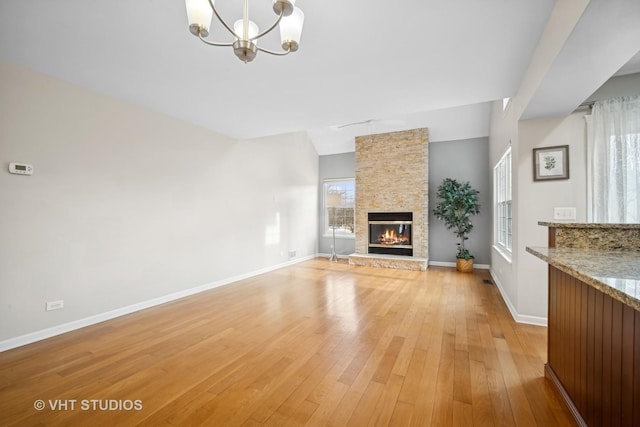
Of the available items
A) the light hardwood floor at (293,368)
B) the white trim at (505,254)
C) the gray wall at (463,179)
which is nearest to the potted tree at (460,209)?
the gray wall at (463,179)

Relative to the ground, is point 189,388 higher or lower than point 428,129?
lower

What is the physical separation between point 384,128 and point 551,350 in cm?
530

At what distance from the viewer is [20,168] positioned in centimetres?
249

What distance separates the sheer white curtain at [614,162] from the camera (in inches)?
109

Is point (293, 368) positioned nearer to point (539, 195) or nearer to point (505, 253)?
point (539, 195)

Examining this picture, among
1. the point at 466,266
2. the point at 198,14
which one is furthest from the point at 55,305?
the point at 466,266

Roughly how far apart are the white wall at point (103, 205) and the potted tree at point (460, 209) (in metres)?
4.11

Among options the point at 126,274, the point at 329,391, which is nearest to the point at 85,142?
the point at 126,274

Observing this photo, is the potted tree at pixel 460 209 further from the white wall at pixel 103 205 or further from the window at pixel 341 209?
the white wall at pixel 103 205

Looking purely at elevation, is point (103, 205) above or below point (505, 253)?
above

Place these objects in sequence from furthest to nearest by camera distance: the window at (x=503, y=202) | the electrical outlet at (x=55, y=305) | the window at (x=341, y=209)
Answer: the window at (x=341, y=209) < the window at (x=503, y=202) < the electrical outlet at (x=55, y=305)

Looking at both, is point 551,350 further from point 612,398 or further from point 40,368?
point 40,368

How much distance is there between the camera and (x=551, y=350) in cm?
198

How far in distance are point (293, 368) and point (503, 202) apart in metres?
4.06
